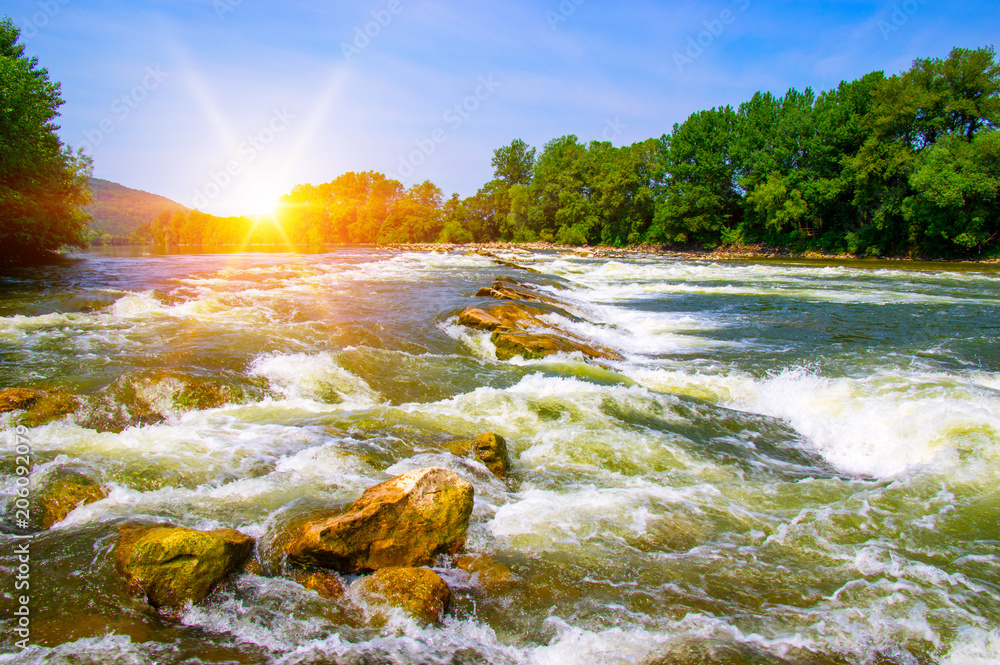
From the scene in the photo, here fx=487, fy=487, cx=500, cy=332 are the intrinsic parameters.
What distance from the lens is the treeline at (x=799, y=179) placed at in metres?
34.6

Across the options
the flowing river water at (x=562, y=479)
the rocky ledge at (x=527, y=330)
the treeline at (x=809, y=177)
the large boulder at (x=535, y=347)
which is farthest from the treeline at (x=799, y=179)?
the large boulder at (x=535, y=347)

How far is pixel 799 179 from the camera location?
46062 mm

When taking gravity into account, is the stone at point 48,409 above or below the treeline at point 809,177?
below

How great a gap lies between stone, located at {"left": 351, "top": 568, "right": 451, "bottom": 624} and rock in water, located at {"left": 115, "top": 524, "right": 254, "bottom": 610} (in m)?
0.89

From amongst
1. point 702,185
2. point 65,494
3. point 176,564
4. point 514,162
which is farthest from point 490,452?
point 514,162

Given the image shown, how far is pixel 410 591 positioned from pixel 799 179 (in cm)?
5419

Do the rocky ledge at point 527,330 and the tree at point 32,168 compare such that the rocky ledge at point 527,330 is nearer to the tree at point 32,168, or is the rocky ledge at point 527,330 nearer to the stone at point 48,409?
the stone at point 48,409

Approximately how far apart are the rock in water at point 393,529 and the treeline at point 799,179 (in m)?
42.1

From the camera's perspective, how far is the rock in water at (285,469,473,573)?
135 inches

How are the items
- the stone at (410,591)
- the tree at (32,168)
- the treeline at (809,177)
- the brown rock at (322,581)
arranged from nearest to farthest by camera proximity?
the stone at (410,591), the brown rock at (322,581), the tree at (32,168), the treeline at (809,177)

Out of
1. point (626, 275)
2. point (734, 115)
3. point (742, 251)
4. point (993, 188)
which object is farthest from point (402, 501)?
point (734, 115)

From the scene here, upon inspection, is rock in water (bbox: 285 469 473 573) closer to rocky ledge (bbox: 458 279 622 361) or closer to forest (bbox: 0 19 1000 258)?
rocky ledge (bbox: 458 279 622 361)

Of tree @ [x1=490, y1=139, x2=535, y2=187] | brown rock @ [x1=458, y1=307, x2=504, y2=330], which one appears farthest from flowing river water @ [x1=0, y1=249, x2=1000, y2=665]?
tree @ [x1=490, y1=139, x2=535, y2=187]

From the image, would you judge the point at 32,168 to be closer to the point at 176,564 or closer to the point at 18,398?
the point at 18,398
